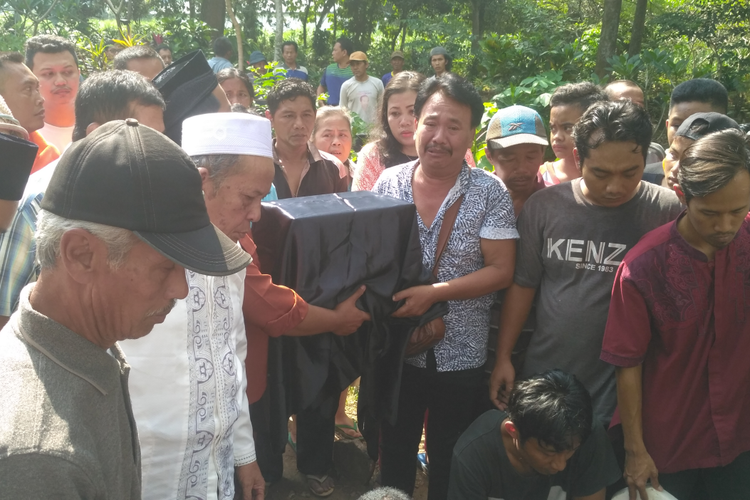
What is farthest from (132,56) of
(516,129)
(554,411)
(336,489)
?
(554,411)

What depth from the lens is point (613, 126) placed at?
2.41 m

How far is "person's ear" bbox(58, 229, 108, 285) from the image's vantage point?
1.09 m

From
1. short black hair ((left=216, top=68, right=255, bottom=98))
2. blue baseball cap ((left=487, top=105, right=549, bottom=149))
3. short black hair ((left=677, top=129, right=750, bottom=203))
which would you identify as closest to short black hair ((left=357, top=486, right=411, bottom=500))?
short black hair ((left=677, top=129, right=750, bottom=203))

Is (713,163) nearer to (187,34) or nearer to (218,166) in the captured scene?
(218,166)

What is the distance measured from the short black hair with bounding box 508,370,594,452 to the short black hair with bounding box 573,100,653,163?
3.09 ft

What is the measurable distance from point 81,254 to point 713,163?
2.04m

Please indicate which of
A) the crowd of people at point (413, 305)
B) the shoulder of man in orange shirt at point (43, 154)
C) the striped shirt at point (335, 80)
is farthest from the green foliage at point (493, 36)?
the shoulder of man in orange shirt at point (43, 154)

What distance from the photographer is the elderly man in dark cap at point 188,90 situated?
3.04m

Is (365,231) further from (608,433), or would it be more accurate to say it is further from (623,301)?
(608,433)

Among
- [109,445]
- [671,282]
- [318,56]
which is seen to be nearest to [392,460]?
[671,282]

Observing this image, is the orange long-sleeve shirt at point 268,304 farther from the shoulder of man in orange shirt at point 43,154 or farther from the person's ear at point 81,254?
the shoulder of man in orange shirt at point 43,154

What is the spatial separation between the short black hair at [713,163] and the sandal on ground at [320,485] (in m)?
2.38

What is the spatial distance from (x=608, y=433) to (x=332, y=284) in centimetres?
138

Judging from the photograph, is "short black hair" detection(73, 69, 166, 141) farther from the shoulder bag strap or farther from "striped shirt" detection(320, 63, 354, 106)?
"striped shirt" detection(320, 63, 354, 106)
